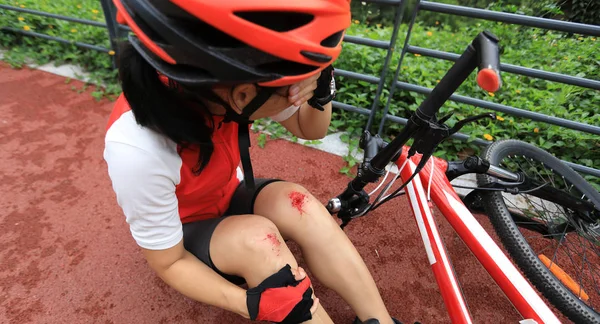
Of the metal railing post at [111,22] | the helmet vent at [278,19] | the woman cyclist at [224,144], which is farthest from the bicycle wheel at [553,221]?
the metal railing post at [111,22]

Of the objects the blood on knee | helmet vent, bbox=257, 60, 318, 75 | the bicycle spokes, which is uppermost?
helmet vent, bbox=257, 60, 318, 75

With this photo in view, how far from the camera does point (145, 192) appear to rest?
93 centimetres

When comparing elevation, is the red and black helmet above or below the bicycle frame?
above

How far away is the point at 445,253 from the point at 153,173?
39.9 inches

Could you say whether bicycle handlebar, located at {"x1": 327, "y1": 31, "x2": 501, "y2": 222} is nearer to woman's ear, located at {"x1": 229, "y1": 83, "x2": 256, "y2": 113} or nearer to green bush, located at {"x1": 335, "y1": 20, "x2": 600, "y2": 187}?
woman's ear, located at {"x1": 229, "y1": 83, "x2": 256, "y2": 113}

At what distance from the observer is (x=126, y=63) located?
86 cm

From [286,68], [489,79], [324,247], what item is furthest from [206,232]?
[489,79]

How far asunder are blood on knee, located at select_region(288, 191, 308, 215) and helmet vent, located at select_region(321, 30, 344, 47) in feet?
2.14

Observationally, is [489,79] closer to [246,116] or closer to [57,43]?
[246,116]

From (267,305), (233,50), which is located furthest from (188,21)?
(267,305)

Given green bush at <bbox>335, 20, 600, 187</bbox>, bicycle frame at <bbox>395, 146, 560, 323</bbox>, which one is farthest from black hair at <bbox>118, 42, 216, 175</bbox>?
green bush at <bbox>335, 20, 600, 187</bbox>

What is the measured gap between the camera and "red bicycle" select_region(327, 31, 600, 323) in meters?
1.02

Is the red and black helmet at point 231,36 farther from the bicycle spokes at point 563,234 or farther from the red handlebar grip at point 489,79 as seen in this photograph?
the bicycle spokes at point 563,234

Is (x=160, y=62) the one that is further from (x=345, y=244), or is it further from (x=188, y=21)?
(x=345, y=244)
